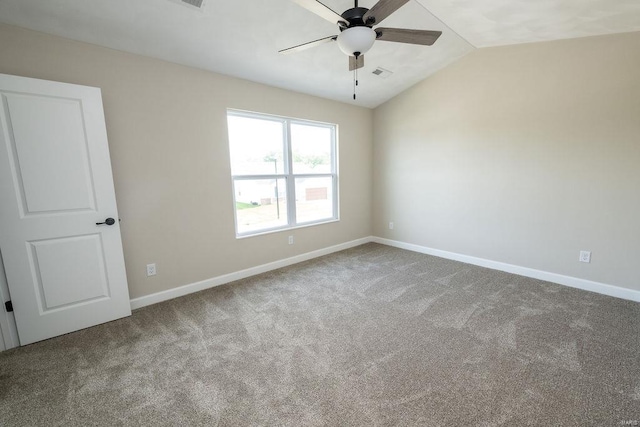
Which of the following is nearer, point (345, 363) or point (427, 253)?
point (345, 363)

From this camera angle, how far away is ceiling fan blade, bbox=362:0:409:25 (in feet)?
5.24

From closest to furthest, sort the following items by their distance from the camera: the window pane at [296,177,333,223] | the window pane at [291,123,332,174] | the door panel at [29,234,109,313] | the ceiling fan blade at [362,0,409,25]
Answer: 1. the ceiling fan blade at [362,0,409,25]
2. the door panel at [29,234,109,313]
3. the window pane at [291,123,332,174]
4. the window pane at [296,177,333,223]

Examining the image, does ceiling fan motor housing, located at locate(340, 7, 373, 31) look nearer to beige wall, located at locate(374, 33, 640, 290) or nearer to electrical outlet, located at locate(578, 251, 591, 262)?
beige wall, located at locate(374, 33, 640, 290)

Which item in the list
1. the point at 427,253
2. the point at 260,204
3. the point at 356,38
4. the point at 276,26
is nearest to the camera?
the point at 356,38

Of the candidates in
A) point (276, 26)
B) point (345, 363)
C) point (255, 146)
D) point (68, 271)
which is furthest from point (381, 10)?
point (68, 271)

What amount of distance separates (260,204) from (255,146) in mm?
788

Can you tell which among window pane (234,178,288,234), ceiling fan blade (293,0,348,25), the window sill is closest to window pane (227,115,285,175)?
window pane (234,178,288,234)

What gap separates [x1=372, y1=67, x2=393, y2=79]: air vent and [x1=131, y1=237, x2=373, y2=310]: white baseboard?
2.69m

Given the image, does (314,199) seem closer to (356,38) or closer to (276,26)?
(276,26)

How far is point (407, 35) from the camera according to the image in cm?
195

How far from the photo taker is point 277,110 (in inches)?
140

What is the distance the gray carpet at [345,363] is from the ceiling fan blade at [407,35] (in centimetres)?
234

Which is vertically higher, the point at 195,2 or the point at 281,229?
the point at 195,2

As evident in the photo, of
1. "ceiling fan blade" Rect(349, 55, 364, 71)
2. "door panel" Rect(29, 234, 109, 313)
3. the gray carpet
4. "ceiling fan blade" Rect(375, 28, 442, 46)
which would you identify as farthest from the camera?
"ceiling fan blade" Rect(349, 55, 364, 71)
